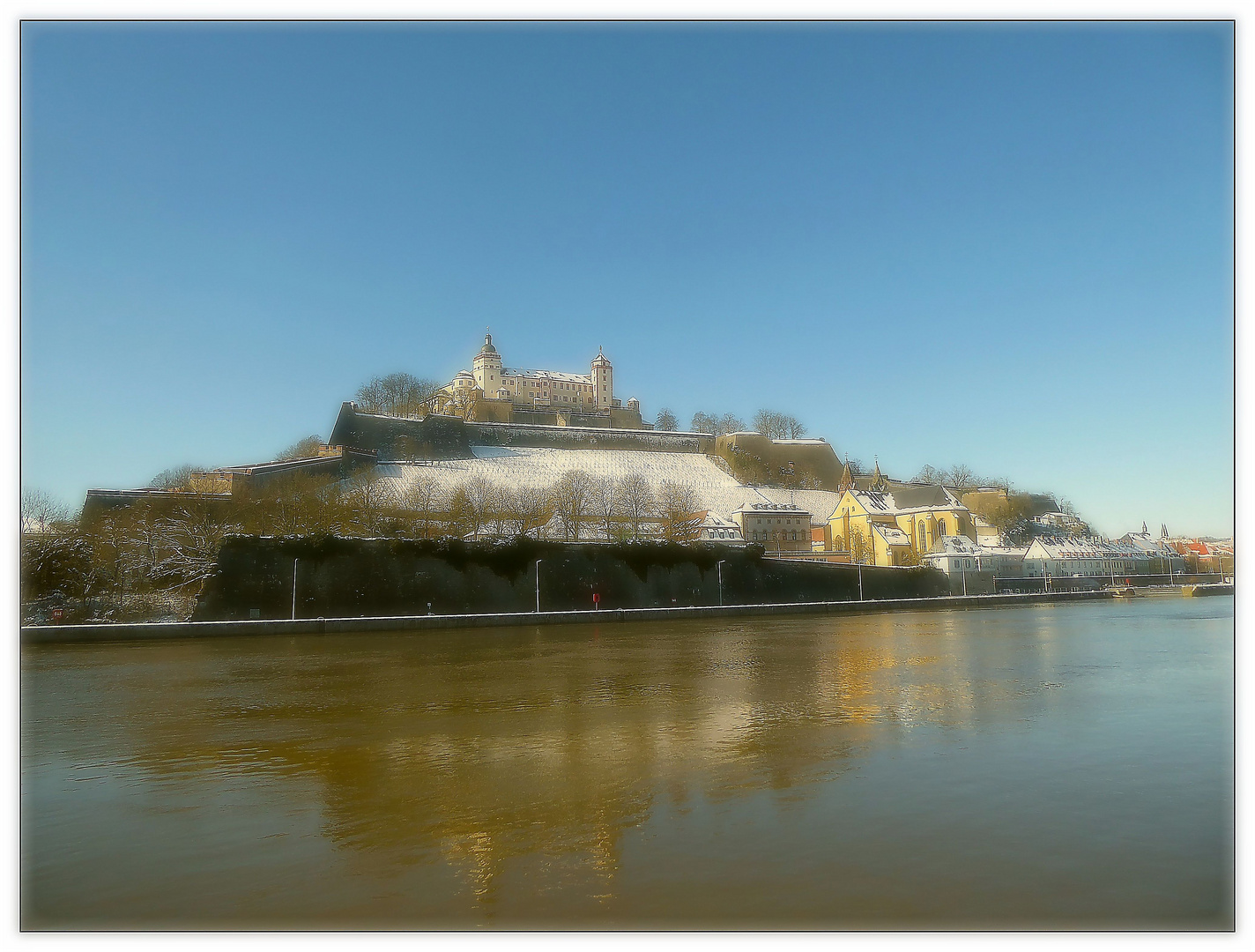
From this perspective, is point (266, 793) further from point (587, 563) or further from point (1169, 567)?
point (1169, 567)

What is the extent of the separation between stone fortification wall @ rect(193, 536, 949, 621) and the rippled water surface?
9.72 metres

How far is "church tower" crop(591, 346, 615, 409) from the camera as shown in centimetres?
5062

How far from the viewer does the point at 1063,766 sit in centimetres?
397

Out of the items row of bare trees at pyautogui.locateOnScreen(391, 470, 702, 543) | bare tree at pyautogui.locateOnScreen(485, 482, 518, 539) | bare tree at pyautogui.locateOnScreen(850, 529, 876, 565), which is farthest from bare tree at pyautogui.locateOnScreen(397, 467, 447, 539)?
bare tree at pyautogui.locateOnScreen(850, 529, 876, 565)

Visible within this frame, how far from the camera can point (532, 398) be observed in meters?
48.2

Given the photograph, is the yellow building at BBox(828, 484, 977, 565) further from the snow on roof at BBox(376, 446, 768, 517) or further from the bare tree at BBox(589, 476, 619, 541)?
the bare tree at BBox(589, 476, 619, 541)

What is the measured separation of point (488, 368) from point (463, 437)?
12.9 m

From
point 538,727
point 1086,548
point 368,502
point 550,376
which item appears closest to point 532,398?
point 550,376

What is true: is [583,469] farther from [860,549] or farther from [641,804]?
[641,804]

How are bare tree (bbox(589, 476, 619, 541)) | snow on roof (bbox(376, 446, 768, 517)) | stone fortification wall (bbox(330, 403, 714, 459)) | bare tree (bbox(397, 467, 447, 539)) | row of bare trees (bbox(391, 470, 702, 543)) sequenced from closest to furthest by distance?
bare tree (bbox(397, 467, 447, 539)) → row of bare trees (bbox(391, 470, 702, 543)) → bare tree (bbox(589, 476, 619, 541)) → snow on roof (bbox(376, 446, 768, 517)) → stone fortification wall (bbox(330, 403, 714, 459))

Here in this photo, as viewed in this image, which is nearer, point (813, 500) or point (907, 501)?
point (907, 501)

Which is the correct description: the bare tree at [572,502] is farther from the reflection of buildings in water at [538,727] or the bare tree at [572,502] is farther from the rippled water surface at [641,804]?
the rippled water surface at [641,804]

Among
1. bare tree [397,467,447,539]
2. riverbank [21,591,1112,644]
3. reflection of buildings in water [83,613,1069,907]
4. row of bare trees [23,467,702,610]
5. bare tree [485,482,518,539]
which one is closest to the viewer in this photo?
reflection of buildings in water [83,613,1069,907]

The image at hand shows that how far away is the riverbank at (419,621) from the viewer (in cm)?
1400
